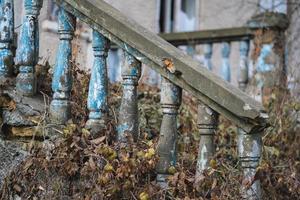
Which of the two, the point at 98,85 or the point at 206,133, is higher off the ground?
the point at 98,85

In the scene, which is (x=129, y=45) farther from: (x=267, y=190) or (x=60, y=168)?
(x=267, y=190)

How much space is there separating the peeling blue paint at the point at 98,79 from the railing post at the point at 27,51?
0.41 m

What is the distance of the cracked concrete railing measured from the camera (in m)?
3.09

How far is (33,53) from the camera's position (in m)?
3.57

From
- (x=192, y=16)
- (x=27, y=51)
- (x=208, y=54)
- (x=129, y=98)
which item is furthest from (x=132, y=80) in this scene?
(x=192, y=16)

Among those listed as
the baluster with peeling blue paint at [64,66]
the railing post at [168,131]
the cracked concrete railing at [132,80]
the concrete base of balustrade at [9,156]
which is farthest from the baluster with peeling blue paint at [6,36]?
the railing post at [168,131]

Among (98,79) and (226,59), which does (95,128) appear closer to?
(98,79)

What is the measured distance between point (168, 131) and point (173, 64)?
378 mm

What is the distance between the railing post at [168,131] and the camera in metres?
3.23

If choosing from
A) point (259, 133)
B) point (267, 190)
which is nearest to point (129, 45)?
point (259, 133)

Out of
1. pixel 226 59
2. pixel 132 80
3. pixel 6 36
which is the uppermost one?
pixel 226 59

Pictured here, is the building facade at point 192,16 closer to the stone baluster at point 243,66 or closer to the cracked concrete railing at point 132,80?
the stone baluster at point 243,66

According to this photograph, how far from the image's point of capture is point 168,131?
3.26m

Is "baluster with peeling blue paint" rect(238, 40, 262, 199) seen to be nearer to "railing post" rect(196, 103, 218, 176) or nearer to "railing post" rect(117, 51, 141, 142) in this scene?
"railing post" rect(196, 103, 218, 176)
